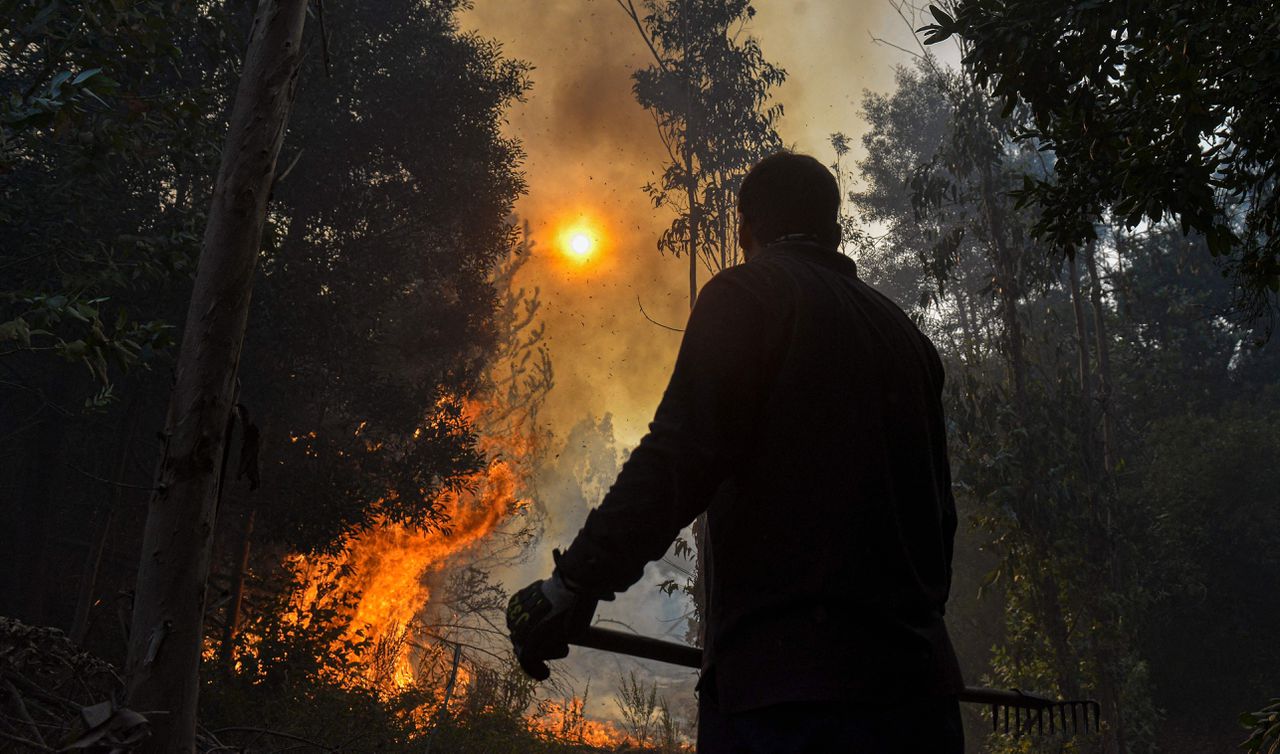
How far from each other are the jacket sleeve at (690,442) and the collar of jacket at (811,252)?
29cm

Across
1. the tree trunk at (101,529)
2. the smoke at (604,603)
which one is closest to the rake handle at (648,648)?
the tree trunk at (101,529)

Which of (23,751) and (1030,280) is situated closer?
(23,751)

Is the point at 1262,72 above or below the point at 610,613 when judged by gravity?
below

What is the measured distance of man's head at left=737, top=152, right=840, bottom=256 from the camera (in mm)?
2334

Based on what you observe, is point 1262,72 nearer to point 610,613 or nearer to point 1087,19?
point 1087,19

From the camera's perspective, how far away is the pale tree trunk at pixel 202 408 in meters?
3.12

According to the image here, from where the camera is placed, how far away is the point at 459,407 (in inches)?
532

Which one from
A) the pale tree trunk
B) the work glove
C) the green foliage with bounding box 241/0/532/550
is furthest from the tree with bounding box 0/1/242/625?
the work glove

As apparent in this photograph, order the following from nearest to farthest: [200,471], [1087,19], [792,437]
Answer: [792,437]
[200,471]
[1087,19]

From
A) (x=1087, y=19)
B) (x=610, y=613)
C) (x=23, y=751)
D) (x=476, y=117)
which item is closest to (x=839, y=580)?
(x=1087, y=19)

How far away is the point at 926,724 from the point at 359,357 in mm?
11635

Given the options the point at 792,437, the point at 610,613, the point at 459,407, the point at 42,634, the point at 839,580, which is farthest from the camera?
the point at 610,613

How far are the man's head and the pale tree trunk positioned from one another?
86.8 inches

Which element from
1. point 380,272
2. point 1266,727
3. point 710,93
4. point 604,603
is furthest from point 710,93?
point 604,603
